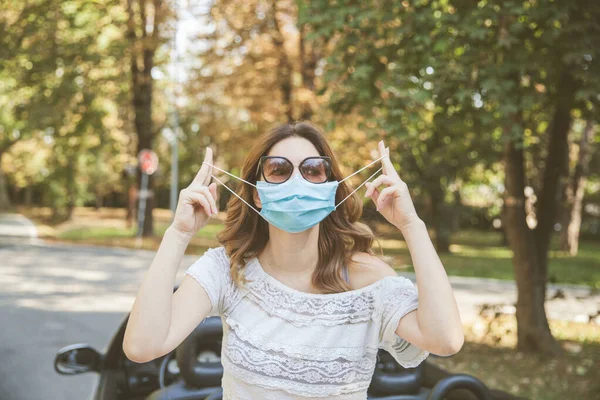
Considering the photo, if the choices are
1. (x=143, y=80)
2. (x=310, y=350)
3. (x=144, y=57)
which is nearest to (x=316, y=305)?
(x=310, y=350)

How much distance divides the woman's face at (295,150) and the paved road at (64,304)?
493cm

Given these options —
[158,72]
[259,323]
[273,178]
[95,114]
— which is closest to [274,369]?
[259,323]

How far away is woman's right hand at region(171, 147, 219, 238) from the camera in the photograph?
2145mm

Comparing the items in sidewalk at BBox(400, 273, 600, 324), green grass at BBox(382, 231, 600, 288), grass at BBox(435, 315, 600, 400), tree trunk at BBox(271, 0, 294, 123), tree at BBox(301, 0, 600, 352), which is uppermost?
tree trunk at BBox(271, 0, 294, 123)

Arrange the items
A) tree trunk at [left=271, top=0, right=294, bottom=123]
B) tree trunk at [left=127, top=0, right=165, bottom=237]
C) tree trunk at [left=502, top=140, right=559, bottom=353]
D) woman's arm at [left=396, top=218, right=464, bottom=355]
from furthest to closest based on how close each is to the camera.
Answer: tree trunk at [left=127, top=0, right=165, bottom=237] < tree trunk at [left=271, top=0, right=294, bottom=123] < tree trunk at [left=502, top=140, right=559, bottom=353] < woman's arm at [left=396, top=218, right=464, bottom=355]

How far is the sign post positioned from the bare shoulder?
22.5 metres

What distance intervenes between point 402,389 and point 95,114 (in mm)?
22214

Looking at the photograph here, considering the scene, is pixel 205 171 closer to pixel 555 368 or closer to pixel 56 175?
pixel 555 368

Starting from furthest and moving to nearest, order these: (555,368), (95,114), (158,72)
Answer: (158,72)
(95,114)
(555,368)

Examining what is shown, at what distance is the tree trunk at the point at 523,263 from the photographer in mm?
7598

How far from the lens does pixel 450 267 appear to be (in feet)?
64.2

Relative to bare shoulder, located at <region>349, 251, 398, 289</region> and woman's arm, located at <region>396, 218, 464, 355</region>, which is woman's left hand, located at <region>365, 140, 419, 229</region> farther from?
bare shoulder, located at <region>349, 251, 398, 289</region>

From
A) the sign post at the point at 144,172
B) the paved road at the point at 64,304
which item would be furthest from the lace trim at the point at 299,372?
the sign post at the point at 144,172

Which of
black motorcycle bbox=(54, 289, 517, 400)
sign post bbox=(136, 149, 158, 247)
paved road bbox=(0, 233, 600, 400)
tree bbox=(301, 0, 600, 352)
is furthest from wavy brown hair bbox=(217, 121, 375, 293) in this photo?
sign post bbox=(136, 149, 158, 247)
